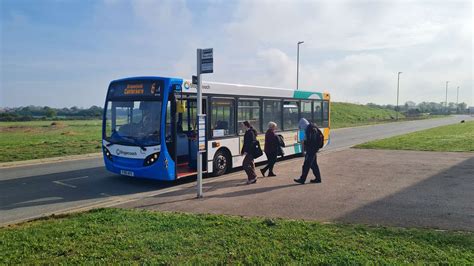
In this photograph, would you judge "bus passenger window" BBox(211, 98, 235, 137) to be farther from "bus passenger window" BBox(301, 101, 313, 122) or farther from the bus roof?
"bus passenger window" BBox(301, 101, 313, 122)

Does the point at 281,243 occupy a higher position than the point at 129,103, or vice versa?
the point at 129,103

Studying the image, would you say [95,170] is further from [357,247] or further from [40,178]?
[357,247]

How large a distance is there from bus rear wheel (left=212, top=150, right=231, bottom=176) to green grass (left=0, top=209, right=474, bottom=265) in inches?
184

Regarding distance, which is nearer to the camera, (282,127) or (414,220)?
(414,220)

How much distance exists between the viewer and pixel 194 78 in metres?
7.81

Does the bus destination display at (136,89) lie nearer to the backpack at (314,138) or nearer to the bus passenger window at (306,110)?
the backpack at (314,138)

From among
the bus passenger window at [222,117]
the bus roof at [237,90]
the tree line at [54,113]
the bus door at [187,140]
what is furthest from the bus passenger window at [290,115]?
the tree line at [54,113]

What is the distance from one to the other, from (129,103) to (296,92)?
7.10 m

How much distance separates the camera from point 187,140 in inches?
404

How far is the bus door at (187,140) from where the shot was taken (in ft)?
32.6

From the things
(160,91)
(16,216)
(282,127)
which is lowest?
(16,216)

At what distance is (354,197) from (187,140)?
4.87 metres

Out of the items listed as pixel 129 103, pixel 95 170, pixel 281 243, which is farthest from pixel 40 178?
pixel 281 243

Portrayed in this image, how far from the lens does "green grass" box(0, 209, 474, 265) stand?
422cm
